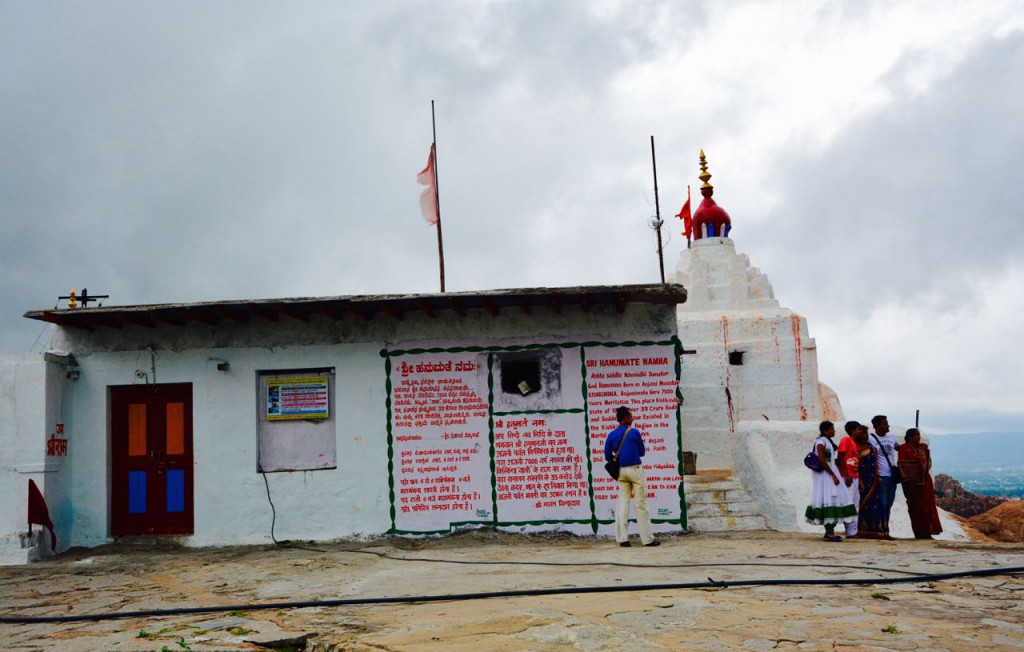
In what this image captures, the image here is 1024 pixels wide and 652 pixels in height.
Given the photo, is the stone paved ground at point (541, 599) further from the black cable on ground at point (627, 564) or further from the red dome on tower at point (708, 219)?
the red dome on tower at point (708, 219)

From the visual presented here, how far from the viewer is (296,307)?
10562 mm

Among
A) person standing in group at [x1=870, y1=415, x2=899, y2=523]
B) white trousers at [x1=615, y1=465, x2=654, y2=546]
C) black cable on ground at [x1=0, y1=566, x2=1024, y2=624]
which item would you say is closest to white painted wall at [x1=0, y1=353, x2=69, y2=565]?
black cable on ground at [x1=0, y1=566, x2=1024, y2=624]

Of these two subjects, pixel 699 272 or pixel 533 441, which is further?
pixel 699 272

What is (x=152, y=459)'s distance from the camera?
11234 mm

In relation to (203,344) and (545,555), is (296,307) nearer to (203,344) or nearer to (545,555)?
(203,344)

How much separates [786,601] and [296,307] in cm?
678

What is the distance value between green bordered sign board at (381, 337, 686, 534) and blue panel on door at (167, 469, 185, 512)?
275cm

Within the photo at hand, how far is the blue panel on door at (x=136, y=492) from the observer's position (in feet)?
36.5

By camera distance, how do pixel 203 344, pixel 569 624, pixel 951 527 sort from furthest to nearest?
pixel 951 527 < pixel 203 344 < pixel 569 624

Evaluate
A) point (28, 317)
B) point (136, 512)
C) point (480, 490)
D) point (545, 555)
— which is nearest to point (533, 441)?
point (480, 490)

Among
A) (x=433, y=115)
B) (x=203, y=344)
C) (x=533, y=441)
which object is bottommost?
(x=533, y=441)

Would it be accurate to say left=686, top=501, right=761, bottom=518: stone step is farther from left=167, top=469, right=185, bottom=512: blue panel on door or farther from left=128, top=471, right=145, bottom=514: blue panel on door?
left=128, top=471, right=145, bottom=514: blue panel on door

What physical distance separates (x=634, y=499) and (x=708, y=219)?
1108cm

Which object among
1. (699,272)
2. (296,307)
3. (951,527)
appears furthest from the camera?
(699,272)
